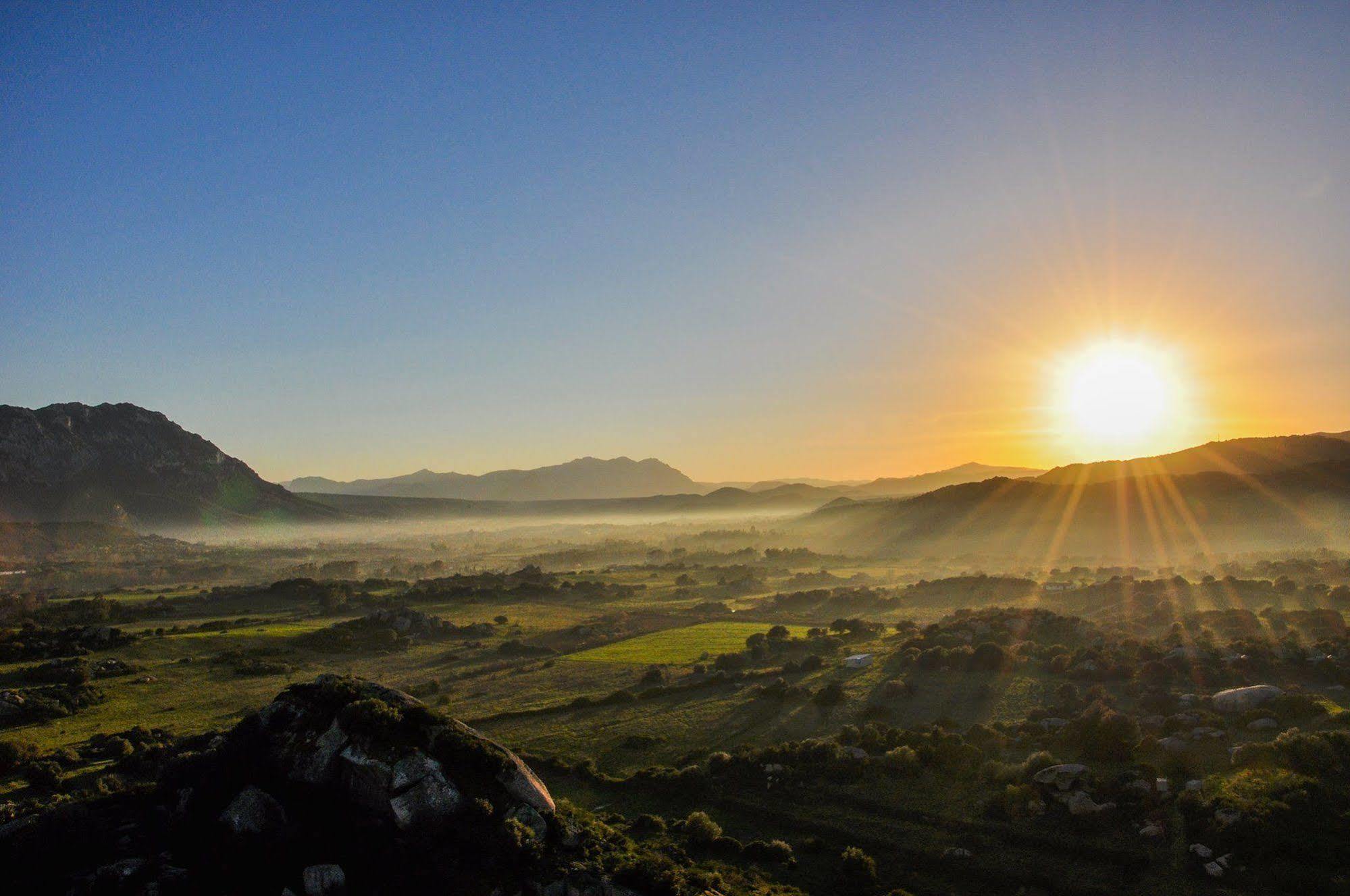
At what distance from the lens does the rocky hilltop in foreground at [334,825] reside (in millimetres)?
16031

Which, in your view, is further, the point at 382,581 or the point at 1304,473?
the point at 1304,473

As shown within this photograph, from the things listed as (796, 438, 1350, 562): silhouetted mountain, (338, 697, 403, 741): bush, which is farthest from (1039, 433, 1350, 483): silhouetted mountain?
(338, 697, 403, 741): bush

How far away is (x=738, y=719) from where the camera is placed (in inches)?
1484

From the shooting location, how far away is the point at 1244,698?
A: 1259 inches

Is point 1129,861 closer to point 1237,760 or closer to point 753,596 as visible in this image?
point 1237,760

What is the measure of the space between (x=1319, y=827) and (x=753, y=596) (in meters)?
81.1

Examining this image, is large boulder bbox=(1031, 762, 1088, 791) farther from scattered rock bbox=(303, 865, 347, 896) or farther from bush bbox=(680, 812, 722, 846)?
scattered rock bbox=(303, 865, 347, 896)

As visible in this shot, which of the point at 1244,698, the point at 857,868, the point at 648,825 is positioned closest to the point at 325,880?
the point at 648,825

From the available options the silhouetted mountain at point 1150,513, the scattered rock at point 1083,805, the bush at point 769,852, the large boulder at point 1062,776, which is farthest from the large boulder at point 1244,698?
the silhouetted mountain at point 1150,513

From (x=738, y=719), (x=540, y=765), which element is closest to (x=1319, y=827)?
(x=738, y=719)

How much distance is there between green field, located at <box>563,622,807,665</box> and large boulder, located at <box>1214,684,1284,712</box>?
33232 millimetres

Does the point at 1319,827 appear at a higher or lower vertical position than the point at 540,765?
higher

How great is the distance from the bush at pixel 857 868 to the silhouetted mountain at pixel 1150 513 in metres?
133

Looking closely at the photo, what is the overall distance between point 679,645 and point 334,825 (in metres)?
47.2
